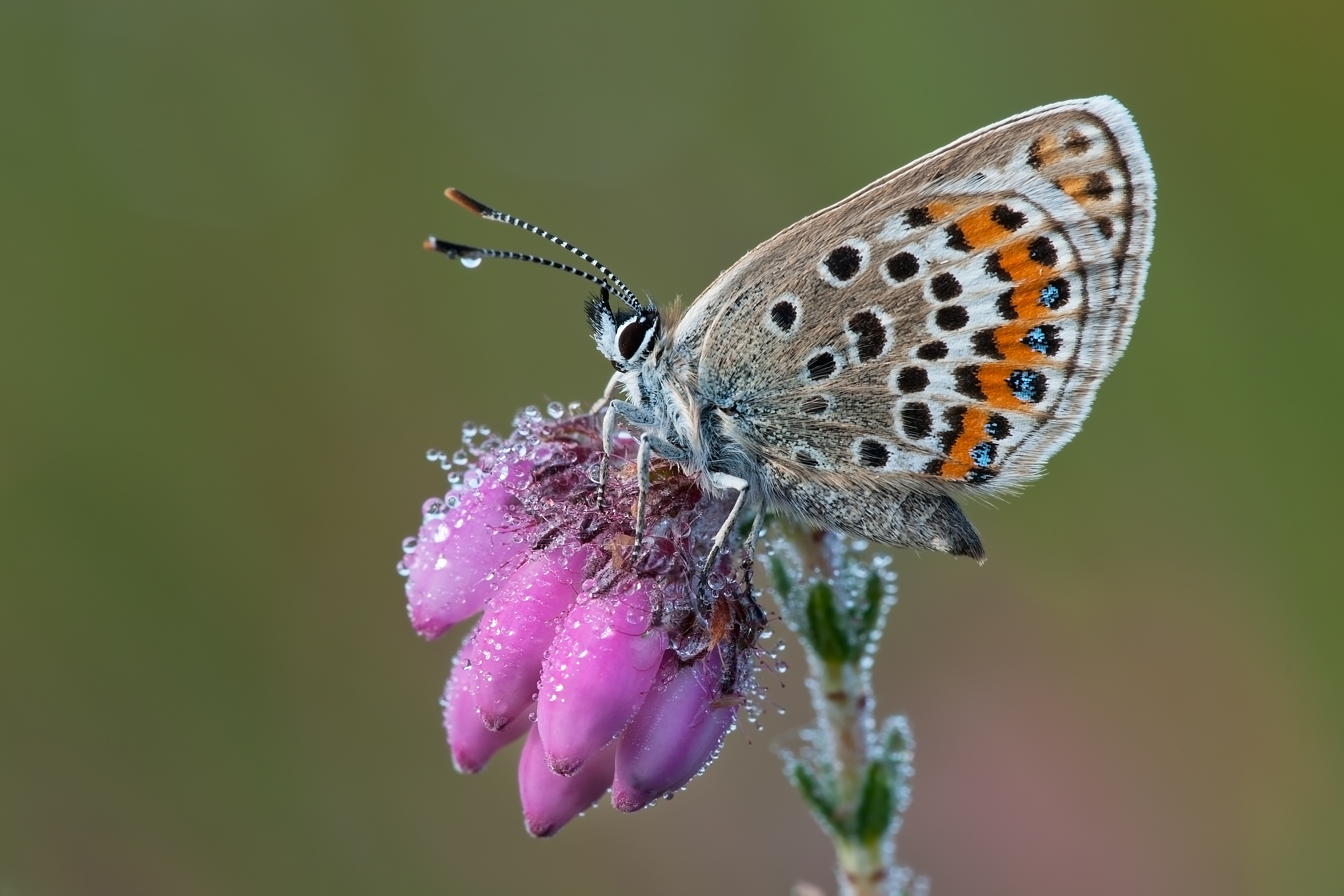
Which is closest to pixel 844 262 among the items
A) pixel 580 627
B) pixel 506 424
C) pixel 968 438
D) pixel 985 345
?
pixel 985 345

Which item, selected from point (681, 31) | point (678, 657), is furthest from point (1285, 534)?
point (681, 31)

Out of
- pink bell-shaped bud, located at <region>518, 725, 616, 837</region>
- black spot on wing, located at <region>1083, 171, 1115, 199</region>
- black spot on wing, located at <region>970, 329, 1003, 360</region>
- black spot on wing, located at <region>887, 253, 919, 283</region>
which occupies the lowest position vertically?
pink bell-shaped bud, located at <region>518, 725, 616, 837</region>

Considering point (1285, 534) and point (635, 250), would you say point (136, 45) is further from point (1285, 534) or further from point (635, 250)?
point (1285, 534)

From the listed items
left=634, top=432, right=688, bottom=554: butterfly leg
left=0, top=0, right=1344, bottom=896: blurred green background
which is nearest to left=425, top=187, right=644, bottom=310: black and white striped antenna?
left=634, top=432, right=688, bottom=554: butterfly leg

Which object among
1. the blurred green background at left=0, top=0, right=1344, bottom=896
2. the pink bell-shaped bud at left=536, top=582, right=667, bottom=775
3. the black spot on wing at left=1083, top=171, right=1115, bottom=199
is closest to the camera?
the pink bell-shaped bud at left=536, top=582, right=667, bottom=775

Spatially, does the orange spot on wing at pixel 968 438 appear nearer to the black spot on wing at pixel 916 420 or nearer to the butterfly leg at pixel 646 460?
the black spot on wing at pixel 916 420

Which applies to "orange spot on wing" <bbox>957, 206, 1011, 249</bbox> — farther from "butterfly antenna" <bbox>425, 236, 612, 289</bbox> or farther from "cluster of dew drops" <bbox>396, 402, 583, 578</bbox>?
"cluster of dew drops" <bbox>396, 402, 583, 578</bbox>

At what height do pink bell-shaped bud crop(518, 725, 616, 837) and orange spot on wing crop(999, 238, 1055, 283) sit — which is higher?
orange spot on wing crop(999, 238, 1055, 283)

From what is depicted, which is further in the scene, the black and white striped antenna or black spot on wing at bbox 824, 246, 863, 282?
the black and white striped antenna
